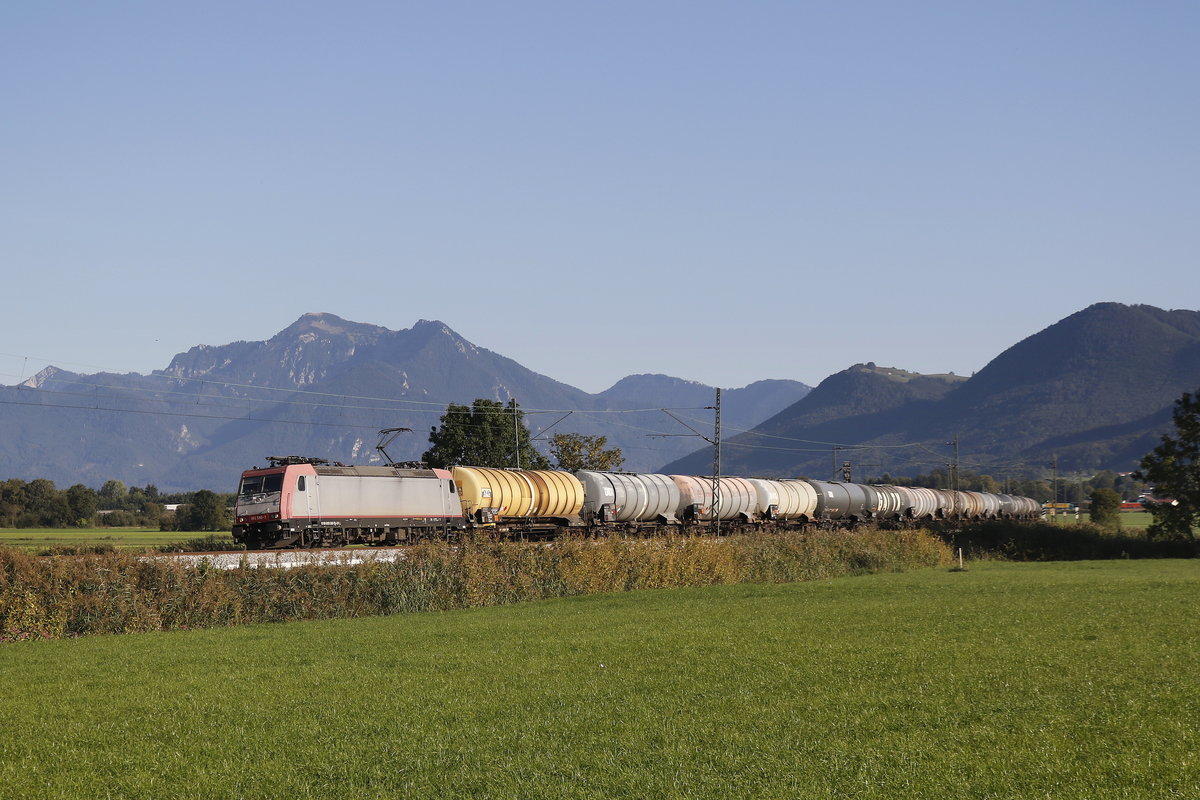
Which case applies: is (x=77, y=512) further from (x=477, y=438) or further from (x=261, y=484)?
(x=261, y=484)

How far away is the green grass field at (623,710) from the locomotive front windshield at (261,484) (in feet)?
71.7

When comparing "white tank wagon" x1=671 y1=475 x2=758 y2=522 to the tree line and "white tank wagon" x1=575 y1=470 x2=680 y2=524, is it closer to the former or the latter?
"white tank wagon" x1=575 y1=470 x2=680 y2=524

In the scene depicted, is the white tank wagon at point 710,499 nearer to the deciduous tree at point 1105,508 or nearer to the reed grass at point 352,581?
the reed grass at point 352,581

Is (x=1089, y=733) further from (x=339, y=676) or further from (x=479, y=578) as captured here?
(x=479, y=578)

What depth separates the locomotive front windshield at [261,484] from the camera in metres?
50.5

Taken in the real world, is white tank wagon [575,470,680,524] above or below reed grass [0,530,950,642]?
above

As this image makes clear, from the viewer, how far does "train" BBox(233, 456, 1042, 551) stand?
2004 inches

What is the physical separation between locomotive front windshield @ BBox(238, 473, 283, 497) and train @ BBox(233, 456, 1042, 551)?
5cm

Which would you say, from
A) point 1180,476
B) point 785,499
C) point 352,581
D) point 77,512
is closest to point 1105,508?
point 1180,476

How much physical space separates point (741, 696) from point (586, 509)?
4477 centimetres

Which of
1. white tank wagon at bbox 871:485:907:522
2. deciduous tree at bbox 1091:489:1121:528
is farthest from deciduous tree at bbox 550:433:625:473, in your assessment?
deciduous tree at bbox 1091:489:1121:528

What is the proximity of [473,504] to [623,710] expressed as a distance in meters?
40.6

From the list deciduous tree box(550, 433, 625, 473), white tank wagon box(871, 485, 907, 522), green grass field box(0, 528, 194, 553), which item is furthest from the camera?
deciduous tree box(550, 433, 625, 473)

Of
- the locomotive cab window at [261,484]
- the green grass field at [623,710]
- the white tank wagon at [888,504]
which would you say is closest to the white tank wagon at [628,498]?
the locomotive cab window at [261,484]
